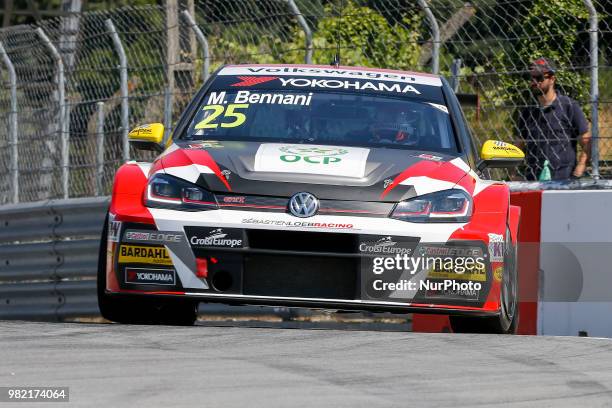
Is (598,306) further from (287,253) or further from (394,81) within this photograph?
(287,253)

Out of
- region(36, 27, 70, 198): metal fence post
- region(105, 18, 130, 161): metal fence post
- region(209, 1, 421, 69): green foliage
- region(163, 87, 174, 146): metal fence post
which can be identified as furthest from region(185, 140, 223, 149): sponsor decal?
region(36, 27, 70, 198): metal fence post

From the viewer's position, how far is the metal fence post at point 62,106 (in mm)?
12867

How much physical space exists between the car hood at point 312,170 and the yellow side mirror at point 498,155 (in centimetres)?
50

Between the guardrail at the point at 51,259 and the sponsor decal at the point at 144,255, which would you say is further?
the guardrail at the point at 51,259

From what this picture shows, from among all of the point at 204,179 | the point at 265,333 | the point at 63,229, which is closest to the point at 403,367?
the point at 265,333

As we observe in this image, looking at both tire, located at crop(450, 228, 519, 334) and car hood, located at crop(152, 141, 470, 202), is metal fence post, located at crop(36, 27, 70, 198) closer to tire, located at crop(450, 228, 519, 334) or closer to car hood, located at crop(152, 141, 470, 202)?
car hood, located at crop(152, 141, 470, 202)

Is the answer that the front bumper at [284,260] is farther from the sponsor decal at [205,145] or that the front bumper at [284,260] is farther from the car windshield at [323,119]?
the car windshield at [323,119]

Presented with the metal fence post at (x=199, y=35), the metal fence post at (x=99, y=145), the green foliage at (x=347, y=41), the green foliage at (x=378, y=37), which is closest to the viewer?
the green foliage at (x=378, y=37)

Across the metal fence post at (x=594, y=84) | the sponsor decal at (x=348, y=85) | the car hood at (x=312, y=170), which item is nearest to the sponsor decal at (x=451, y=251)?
the car hood at (x=312, y=170)

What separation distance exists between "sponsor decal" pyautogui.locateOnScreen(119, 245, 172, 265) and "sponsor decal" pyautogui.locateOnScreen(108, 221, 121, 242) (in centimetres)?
7

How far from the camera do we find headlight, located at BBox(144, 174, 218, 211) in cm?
692

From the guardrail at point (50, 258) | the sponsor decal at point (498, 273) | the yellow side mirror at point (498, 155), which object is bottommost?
the guardrail at point (50, 258)

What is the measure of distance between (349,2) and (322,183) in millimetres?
4586

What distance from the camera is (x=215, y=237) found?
6.82m
